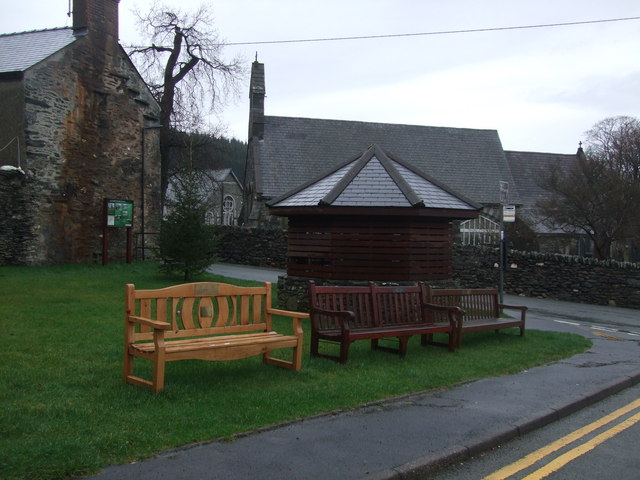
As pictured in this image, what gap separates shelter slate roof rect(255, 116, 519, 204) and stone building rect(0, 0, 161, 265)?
44.7 feet

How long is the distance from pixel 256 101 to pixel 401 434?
37985 millimetres

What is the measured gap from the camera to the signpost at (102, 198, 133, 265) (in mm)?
22406

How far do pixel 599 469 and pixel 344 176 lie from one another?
9.56 m

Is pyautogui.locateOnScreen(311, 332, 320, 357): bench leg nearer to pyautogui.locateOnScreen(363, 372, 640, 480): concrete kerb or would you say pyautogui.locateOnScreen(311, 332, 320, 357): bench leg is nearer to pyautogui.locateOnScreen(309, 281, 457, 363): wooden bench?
pyautogui.locateOnScreen(309, 281, 457, 363): wooden bench

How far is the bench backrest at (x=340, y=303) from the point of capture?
8.77 m

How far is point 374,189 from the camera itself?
13.3m

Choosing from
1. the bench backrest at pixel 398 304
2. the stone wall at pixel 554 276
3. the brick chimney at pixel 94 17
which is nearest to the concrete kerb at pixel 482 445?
the bench backrest at pixel 398 304

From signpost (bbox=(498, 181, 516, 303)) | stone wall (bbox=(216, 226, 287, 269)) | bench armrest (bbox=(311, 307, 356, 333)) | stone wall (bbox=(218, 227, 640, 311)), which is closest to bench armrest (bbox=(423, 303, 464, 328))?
bench armrest (bbox=(311, 307, 356, 333))

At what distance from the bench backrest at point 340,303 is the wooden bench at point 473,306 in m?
1.50

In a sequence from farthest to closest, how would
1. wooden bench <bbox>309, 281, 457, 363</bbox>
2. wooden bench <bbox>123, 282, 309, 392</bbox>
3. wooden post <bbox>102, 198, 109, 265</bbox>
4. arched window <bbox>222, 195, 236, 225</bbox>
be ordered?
arched window <bbox>222, 195, 236, 225</bbox>, wooden post <bbox>102, 198, 109, 265</bbox>, wooden bench <bbox>309, 281, 457, 363</bbox>, wooden bench <bbox>123, 282, 309, 392</bbox>

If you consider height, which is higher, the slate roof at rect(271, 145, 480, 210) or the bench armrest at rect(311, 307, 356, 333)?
the slate roof at rect(271, 145, 480, 210)

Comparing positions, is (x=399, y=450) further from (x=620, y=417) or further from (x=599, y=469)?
(x=620, y=417)

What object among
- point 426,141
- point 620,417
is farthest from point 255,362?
point 426,141

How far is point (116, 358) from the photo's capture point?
25.7 ft
